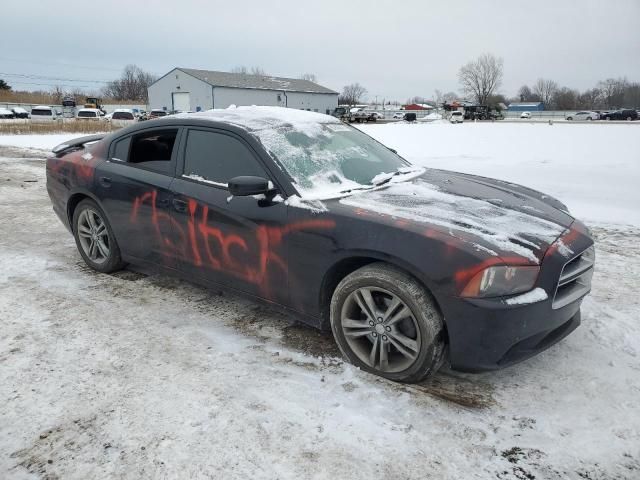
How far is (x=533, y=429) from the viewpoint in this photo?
2496mm

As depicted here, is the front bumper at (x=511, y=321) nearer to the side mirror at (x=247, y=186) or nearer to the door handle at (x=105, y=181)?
the side mirror at (x=247, y=186)

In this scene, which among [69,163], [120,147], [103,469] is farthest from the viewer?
[69,163]

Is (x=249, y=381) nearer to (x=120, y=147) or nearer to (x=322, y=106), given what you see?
(x=120, y=147)

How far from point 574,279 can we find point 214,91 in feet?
185

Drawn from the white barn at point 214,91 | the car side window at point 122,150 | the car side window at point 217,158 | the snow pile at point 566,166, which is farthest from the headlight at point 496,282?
the white barn at point 214,91

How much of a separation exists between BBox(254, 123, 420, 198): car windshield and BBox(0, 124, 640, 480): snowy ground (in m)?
1.09

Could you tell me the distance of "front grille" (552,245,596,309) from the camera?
2.74 m

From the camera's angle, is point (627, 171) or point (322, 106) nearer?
point (627, 171)

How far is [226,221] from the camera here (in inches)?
135

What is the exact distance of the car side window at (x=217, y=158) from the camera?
346 centimetres

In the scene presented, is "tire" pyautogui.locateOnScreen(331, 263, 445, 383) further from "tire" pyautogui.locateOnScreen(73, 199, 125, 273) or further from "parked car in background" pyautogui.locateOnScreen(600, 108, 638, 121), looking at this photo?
"parked car in background" pyautogui.locateOnScreen(600, 108, 638, 121)

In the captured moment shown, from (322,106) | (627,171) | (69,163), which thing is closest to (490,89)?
(322,106)

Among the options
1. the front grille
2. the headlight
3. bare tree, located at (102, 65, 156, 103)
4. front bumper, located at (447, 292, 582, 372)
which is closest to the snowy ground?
front bumper, located at (447, 292, 582, 372)

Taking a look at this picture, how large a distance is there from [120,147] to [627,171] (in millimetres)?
10222
